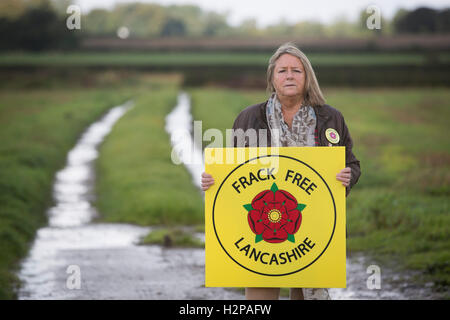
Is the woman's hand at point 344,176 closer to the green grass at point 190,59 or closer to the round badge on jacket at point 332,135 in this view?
the round badge on jacket at point 332,135

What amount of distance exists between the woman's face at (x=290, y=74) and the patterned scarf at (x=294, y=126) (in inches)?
5.3

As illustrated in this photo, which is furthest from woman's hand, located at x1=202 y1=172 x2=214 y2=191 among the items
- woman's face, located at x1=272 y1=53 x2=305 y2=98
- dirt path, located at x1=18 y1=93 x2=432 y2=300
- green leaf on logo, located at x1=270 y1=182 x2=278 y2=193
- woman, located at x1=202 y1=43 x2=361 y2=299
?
dirt path, located at x1=18 y1=93 x2=432 y2=300

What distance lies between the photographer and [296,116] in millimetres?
4770

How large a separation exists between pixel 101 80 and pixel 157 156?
43027mm

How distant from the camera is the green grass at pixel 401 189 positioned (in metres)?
8.64

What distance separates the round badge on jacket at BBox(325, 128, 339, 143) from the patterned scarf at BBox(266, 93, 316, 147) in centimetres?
10

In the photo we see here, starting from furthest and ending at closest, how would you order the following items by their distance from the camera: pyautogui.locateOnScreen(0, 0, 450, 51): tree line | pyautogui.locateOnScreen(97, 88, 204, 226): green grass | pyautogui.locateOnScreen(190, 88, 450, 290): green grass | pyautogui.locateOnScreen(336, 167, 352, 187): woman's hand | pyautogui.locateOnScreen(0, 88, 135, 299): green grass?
pyautogui.locateOnScreen(0, 0, 450, 51): tree line → pyautogui.locateOnScreen(97, 88, 204, 226): green grass → pyautogui.locateOnScreen(0, 88, 135, 299): green grass → pyautogui.locateOnScreen(190, 88, 450, 290): green grass → pyautogui.locateOnScreen(336, 167, 352, 187): woman's hand

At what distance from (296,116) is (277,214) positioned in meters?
0.64

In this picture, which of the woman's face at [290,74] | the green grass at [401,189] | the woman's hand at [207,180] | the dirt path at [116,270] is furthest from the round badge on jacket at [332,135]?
the green grass at [401,189]

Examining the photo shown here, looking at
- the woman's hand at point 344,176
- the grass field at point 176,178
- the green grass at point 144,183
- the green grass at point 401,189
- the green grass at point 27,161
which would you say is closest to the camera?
the woman's hand at point 344,176

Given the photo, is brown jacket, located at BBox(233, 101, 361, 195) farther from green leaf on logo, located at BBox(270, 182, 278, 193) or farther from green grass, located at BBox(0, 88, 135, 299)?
green grass, located at BBox(0, 88, 135, 299)

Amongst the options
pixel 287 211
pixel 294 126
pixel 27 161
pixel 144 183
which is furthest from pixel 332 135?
pixel 27 161

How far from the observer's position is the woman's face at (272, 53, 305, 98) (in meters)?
4.69
